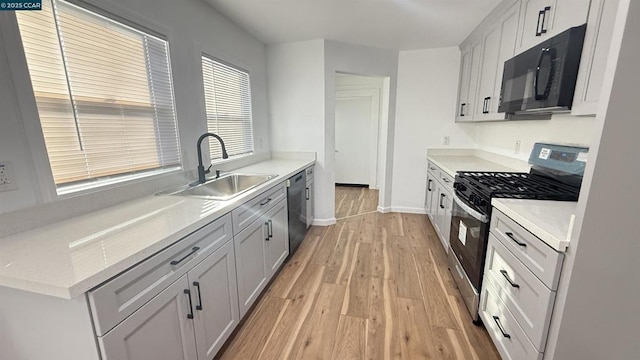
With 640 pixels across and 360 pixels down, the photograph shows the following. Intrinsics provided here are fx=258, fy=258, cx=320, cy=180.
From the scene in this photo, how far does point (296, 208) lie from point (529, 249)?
80.2 inches

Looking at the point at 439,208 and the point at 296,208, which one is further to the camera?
the point at 439,208

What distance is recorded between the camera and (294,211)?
9.12ft

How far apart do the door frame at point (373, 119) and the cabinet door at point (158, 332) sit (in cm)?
480

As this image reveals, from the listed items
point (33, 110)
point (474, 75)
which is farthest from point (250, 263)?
point (474, 75)

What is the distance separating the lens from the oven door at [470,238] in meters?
1.72

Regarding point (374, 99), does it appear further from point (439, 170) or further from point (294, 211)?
point (294, 211)

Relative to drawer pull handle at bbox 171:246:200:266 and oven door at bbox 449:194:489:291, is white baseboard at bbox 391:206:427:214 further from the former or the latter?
drawer pull handle at bbox 171:246:200:266

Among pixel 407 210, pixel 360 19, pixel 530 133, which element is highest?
pixel 360 19

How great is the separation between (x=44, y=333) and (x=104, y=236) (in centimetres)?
36

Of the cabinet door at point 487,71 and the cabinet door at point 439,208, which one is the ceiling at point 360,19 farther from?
the cabinet door at point 439,208

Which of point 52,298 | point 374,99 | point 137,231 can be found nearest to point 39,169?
point 137,231

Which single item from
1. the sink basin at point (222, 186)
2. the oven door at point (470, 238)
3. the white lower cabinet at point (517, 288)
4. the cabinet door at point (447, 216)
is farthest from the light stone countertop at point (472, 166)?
the sink basin at point (222, 186)

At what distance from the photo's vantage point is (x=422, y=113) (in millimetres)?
3791

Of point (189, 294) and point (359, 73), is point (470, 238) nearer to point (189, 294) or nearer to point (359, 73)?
point (189, 294)
